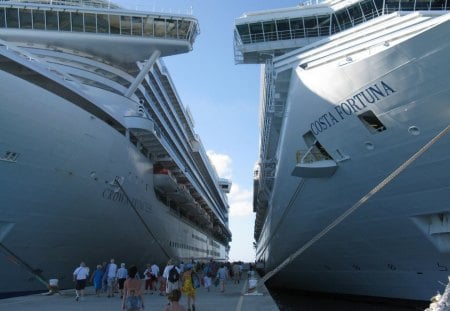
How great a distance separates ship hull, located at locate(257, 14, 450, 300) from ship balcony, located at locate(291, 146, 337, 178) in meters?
0.27

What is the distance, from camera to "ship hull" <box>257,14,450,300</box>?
11.7m

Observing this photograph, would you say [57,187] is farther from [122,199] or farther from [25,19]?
[25,19]

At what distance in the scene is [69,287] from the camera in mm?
16906

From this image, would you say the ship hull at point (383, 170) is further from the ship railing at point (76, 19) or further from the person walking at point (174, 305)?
the ship railing at point (76, 19)

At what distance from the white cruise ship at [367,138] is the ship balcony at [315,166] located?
32 millimetres

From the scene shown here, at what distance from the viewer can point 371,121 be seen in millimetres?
13320

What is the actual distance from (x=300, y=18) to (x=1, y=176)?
11.7 m

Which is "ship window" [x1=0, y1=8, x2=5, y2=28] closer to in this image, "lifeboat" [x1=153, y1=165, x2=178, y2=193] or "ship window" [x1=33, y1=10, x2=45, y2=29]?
"ship window" [x1=33, y1=10, x2=45, y2=29]

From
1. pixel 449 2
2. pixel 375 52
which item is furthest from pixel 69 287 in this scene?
pixel 449 2

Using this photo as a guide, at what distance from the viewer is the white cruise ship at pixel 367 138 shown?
38.6ft

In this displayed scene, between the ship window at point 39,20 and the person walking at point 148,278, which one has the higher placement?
the ship window at point 39,20

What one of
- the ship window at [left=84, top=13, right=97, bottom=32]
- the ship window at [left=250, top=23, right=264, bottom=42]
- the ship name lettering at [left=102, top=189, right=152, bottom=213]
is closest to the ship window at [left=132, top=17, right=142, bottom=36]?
the ship window at [left=84, top=13, right=97, bottom=32]

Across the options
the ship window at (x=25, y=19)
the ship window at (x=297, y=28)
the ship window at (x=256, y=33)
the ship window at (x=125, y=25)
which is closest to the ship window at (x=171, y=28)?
the ship window at (x=125, y=25)

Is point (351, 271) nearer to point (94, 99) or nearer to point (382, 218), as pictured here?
point (382, 218)
